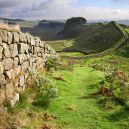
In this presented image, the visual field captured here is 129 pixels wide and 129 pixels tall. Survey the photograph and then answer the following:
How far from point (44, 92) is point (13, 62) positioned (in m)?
2.43

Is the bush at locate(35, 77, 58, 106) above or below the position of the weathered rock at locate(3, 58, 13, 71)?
below

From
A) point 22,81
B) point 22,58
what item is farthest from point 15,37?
point 22,81

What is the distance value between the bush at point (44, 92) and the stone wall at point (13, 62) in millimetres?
799

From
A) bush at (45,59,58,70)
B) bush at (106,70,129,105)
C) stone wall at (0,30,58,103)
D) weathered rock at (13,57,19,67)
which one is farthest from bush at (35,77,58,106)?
bush at (45,59,58,70)

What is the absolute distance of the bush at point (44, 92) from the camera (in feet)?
54.2

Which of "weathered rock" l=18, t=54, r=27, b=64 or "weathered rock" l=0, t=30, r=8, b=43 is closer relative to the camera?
"weathered rock" l=0, t=30, r=8, b=43

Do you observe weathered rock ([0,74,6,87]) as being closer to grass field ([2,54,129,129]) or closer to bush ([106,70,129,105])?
grass field ([2,54,129,129])

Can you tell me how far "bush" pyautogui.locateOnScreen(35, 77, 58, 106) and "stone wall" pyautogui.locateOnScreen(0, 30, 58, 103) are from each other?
2.62ft

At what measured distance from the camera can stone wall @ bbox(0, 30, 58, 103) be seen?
14414mm

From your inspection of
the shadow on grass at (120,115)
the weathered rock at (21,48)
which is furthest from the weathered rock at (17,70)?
the shadow on grass at (120,115)

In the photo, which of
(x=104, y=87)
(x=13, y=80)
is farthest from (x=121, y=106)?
(x=13, y=80)

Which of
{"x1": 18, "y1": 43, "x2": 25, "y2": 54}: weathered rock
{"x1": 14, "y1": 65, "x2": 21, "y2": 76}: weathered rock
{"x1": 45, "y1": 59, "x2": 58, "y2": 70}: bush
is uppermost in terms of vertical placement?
{"x1": 18, "y1": 43, "x2": 25, "y2": 54}: weathered rock

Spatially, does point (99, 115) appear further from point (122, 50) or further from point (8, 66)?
point (122, 50)

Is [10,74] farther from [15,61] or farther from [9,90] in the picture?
[15,61]
